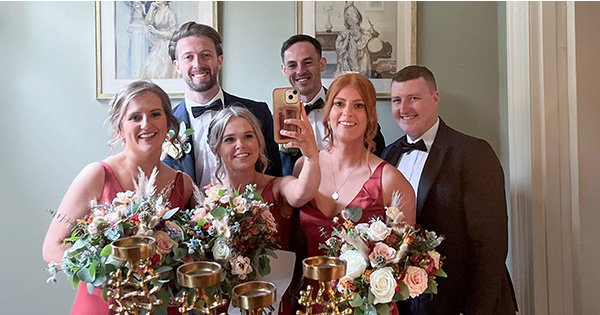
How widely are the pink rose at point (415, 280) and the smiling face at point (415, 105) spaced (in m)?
0.91

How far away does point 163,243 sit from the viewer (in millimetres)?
1530

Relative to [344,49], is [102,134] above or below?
below

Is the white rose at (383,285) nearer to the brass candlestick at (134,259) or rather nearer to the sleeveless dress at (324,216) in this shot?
the sleeveless dress at (324,216)

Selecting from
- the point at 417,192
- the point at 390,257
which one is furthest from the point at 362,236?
the point at 417,192

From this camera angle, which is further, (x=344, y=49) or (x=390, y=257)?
(x=344, y=49)

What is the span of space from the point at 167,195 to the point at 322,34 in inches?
56.1

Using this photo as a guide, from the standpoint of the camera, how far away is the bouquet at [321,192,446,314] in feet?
4.87

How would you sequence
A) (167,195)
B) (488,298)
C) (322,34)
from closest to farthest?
(167,195) → (488,298) → (322,34)

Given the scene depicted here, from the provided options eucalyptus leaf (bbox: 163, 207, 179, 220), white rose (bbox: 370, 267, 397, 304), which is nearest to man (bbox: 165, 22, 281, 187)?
eucalyptus leaf (bbox: 163, 207, 179, 220)

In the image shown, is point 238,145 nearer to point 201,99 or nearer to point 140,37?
point 201,99

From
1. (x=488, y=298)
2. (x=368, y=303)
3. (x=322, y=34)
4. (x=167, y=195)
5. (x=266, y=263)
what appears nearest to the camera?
(x=368, y=303)

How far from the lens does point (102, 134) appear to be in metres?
2.82

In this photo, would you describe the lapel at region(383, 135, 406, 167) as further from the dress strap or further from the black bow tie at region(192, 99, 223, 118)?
the dress strap

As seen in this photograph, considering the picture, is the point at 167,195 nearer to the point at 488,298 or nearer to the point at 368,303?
the point at 368,303
